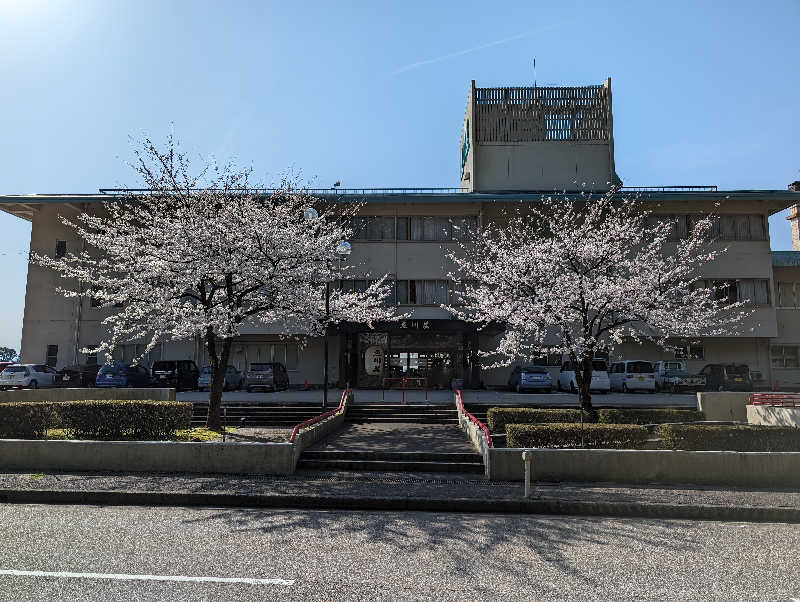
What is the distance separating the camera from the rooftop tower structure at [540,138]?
114 ft

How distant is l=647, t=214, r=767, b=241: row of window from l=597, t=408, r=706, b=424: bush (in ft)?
54.3

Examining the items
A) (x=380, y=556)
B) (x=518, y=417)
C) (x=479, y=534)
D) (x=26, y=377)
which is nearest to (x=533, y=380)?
(x=518, y=417)

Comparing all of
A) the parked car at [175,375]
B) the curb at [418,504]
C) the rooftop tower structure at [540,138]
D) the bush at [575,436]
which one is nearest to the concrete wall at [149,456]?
the curb at [418,504]

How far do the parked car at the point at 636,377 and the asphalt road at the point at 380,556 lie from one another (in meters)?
19.0

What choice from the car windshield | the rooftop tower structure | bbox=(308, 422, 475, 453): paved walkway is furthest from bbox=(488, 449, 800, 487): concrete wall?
the rooftop tower structure

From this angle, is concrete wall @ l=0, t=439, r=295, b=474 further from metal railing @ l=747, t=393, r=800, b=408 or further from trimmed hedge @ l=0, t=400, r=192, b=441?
metal railing @ l=747, t=393, r=800, b=408

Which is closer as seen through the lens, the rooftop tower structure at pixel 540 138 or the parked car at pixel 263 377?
the parked car at pixel 263 377

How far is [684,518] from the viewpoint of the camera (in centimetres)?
822

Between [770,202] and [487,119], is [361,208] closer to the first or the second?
[487,119]

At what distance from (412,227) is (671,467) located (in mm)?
22024

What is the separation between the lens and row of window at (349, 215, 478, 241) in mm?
30359

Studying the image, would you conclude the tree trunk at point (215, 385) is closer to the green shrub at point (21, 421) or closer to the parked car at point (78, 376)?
the green shrub at point (21, 421)

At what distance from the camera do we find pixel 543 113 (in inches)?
1396

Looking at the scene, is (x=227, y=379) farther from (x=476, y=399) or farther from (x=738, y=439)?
(x=738, y=439)
